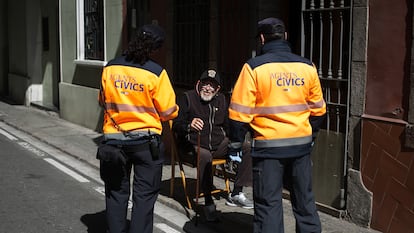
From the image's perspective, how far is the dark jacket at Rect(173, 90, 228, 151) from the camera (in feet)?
19.7

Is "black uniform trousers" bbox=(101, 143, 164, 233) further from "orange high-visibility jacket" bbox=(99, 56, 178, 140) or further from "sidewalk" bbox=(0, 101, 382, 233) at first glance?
"sidewalk" bbox=(0, 101, 382, 233)

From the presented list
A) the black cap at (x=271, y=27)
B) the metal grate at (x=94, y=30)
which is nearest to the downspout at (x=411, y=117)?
the black cap at (x=271, y=27)

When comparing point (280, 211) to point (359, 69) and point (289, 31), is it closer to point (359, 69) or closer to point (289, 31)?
point (359, 69)

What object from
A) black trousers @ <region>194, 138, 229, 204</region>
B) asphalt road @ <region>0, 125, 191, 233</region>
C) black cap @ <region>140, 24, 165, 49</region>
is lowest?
asphalt road @ <region>0, 125, 191, 233</region>

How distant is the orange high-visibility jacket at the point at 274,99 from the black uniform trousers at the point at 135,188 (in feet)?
2.69

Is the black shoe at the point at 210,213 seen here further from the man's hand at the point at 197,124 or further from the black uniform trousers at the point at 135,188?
the black uniform trousers at the point at 135,188

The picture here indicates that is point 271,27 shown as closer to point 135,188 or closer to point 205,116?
point 135,188

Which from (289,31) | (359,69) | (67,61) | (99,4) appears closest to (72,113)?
(67,61)

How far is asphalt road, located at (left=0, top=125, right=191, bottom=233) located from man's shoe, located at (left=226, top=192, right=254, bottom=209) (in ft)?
1.78

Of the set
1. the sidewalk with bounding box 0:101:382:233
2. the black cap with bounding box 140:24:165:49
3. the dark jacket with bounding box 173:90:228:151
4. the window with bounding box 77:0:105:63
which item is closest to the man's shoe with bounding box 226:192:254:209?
the sidewalk with bounding box 0:101:382:233

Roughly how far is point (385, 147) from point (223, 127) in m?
1.72

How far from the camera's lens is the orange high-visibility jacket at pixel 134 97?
444 centimetres

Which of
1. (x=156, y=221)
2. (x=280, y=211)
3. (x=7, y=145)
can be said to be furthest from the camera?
(x=7, y=145)

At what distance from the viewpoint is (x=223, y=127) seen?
617cm
